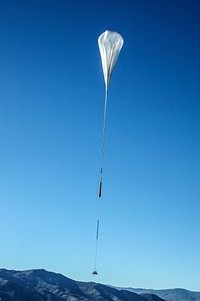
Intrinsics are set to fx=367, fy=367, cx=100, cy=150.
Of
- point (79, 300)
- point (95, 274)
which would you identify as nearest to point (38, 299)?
point (79, 300)

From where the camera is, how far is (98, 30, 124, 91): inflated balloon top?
2250 centimetres

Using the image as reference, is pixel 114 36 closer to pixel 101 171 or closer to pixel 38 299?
pixel 101 171

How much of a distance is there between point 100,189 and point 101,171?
3.71 ft

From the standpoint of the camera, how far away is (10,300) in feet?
554

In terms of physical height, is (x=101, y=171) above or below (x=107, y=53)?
below

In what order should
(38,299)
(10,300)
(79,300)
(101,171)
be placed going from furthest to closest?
(79,300)
(38,299)
(10,300)
(101,171)

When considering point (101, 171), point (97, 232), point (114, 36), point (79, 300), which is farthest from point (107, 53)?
point (79, 300)

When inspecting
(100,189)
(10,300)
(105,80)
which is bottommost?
(10,300)

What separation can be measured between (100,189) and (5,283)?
182m

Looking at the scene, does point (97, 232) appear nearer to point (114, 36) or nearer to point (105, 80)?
point (105, 80)


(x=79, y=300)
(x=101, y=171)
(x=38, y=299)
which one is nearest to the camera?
(x=101, y=171)

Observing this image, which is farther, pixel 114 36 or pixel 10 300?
pixel 10 300

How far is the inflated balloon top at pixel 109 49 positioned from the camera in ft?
73.8

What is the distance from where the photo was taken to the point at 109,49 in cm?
2288
